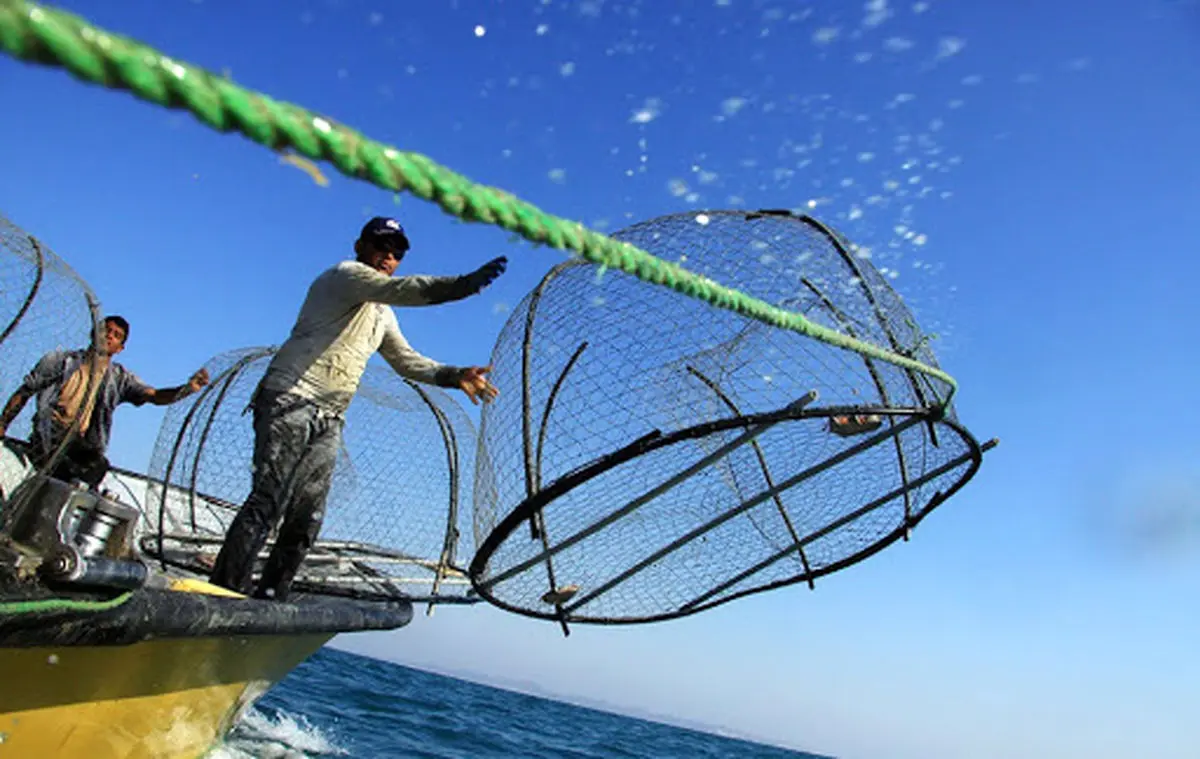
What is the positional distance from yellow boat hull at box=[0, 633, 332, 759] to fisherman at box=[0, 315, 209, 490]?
3.31ft

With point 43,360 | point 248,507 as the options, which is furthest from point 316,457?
point 43,360

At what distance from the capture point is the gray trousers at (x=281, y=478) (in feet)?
12.5

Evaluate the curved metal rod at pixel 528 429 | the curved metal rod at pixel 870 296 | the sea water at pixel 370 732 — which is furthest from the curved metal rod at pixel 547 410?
the sea water at pixel 370 732

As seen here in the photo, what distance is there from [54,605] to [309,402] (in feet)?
4.98

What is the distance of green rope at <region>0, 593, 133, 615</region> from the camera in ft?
7.82

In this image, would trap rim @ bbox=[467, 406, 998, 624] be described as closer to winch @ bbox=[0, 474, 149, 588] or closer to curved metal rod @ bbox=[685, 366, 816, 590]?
curved metal rod @ bbox=[685, 366, 816, 590]

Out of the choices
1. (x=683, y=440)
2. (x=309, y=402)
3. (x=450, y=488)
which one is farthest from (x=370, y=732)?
(x=683, y=440)

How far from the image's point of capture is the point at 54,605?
2.51 m

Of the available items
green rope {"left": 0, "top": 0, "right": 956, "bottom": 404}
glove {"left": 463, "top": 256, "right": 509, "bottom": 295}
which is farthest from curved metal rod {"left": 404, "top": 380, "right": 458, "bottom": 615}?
green rope {"left": 0, "top": 0, "right": 956, "bottom": 404}

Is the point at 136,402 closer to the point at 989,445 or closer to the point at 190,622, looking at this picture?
the point at 190,622

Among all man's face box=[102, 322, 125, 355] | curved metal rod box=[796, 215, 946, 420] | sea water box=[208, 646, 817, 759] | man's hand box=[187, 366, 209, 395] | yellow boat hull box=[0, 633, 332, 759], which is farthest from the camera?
sea water box=[208, 646, 817, 759]

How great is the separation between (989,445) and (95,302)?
4.05 metres

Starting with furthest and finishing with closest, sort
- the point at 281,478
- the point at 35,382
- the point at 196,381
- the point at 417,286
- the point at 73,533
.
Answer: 1. the point at 196,381
2. the point at 35,382
3. the point at 281,478
4. the point at 417,286
5. the point at 73,533

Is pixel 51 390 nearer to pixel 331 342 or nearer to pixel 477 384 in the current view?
pixel 331 342
